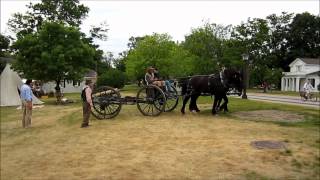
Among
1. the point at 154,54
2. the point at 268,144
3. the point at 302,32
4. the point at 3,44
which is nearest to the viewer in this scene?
the point at 268,144

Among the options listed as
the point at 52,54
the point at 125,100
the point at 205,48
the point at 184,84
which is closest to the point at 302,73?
the point at 205,48

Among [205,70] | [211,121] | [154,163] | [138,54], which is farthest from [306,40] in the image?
[154,163]

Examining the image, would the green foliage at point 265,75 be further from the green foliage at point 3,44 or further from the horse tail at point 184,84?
the horse tail at point 184,84

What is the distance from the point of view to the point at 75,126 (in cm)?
1522

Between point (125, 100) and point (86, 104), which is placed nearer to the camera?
point (86, 104)

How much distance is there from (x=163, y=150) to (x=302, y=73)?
221ft

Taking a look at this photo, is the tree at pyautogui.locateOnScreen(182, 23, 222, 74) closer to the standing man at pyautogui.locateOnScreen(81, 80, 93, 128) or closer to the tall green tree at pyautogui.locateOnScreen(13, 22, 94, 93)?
the tall green tree at pyautogui.locateOnScreen(13, 22, 94, 93)

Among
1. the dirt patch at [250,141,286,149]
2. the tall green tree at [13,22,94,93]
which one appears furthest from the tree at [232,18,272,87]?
the dirt patch at [250,141,286,149]

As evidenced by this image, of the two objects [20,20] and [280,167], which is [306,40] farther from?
[280,167]

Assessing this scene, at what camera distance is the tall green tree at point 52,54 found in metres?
28.1

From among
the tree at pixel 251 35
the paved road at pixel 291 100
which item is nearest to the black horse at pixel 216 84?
the paved road at pixel 291 100

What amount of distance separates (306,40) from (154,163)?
77.8 meters

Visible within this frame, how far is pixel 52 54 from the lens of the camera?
28.1 metres

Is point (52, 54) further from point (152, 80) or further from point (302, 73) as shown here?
point (302, 73)
